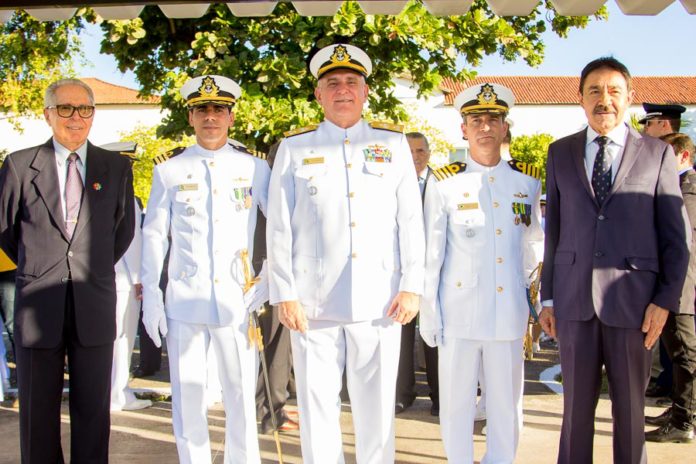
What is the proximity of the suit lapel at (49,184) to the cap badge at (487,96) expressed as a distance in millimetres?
2366

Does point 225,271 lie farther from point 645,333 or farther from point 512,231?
point 645,333

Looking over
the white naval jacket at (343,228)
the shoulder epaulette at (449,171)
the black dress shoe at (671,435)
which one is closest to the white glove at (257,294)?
the white naval jacket at (343,228)

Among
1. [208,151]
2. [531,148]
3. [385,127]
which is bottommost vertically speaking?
[208,151]

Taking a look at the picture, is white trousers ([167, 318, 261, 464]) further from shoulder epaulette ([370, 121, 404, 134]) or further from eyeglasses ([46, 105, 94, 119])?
shoulder epaulette ([370, 121, 404, 134])

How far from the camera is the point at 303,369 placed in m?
3.81

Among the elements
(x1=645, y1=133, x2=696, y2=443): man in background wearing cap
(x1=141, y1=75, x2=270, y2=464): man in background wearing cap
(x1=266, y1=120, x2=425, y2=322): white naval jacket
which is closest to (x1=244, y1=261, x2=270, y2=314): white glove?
(x1=141, y1=75, x2=270, y2=464): man in background wearing cap

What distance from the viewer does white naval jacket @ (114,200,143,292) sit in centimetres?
592

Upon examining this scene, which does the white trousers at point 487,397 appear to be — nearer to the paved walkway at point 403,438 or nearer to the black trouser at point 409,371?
the paved walkway at point 403,438

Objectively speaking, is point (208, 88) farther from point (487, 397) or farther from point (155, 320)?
point (487, 397)

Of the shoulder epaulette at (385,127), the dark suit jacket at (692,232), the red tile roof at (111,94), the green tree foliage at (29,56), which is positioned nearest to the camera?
the shoulder epaulette at (385,127)

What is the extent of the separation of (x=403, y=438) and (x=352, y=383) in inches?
62.1

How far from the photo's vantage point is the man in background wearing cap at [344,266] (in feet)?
12.5

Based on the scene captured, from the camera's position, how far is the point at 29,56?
1216cm

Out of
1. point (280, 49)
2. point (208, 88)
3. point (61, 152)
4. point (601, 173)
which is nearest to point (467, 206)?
point (601, 173)
